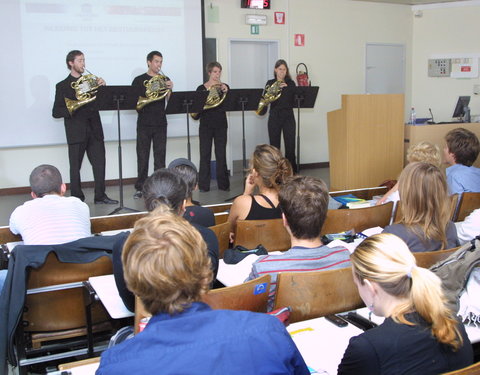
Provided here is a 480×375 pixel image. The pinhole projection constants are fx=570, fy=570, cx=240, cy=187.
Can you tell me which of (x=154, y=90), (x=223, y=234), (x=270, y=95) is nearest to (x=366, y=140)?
(x=270, y=95)

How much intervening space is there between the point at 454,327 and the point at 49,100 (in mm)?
6473

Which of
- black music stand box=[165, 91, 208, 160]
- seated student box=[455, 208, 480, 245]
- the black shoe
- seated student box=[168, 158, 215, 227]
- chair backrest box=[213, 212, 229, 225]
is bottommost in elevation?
the black shoe

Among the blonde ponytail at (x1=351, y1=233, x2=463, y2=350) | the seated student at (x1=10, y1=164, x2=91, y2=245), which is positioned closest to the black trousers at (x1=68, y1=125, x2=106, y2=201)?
the seated student at (x1=10, y1=164, x2=91, y2=245)

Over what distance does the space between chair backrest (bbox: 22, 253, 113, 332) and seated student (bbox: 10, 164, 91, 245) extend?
322 mm

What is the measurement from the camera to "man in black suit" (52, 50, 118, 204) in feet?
20.4

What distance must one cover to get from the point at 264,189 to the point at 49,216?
122 centimetres

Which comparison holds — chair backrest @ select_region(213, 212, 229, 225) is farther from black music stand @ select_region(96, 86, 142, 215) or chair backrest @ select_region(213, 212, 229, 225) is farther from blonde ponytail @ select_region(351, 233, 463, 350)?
black music stand @ select_region(96, 86, 142, 215)

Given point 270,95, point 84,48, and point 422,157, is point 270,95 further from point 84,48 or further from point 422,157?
point 422,157

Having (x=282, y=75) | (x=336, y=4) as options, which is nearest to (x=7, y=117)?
(x=282, y=75)

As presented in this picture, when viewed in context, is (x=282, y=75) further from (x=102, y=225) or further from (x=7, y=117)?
(x=102, y=225)

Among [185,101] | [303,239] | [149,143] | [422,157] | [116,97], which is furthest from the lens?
[149,143]

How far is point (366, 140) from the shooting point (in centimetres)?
582

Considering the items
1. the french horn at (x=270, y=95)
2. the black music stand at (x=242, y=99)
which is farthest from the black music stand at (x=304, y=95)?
the black music stand at (x=242, y=99)

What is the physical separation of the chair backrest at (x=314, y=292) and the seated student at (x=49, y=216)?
1.30m
